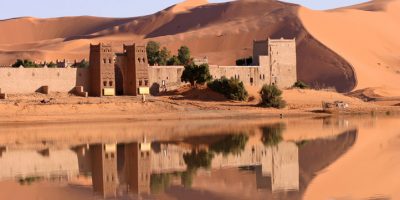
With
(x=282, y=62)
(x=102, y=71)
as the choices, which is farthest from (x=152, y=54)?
(x=102, y=71)

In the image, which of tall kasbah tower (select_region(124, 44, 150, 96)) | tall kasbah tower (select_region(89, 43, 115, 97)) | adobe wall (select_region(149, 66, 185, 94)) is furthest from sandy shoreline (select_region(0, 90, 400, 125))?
adobe wall (select_region(149, 66, 185, 94))

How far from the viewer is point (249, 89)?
54219 millimetres

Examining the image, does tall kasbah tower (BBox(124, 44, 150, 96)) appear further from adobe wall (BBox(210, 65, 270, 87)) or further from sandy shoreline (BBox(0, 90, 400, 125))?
adobe wall (BBox(210, 65, 270, 87))

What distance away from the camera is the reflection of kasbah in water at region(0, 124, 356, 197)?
67.4 feet

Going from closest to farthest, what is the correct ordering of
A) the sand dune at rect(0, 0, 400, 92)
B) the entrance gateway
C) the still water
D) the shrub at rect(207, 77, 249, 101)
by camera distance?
the still water
the entrance gateway
the shrub at rect(207, 77, 249, 101)
the sand dune at rect(0, 0, 400, 92)

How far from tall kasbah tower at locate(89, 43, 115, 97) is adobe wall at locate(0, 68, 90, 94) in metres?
0.69

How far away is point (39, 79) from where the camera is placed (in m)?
48.8

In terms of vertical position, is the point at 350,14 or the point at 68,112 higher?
the point at 350,14

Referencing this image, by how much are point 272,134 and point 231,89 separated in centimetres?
1731

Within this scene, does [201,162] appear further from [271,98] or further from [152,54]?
[152,54]

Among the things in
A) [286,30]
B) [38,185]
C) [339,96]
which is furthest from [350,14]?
[38,185]

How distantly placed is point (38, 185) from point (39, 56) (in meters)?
76.2

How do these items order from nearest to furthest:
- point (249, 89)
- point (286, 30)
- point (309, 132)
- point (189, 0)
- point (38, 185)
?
point (38, 185)
point (309, 132)
point (249, 89)
point (286, 30)
point (189, 0)

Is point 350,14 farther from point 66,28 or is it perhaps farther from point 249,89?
point 66,28
